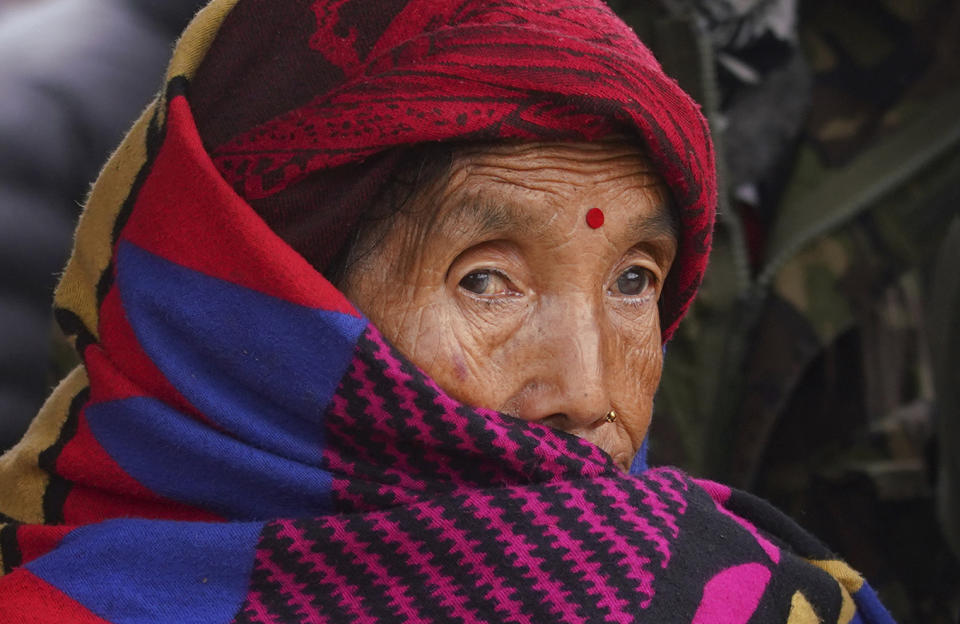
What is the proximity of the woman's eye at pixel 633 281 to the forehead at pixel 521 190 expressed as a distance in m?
0.16

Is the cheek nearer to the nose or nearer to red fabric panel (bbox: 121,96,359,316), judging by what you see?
the nose

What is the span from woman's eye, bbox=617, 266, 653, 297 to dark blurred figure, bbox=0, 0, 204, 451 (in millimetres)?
1946

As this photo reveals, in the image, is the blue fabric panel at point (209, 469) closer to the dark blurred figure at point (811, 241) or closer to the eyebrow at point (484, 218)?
the eyebrow at point (484, 218)

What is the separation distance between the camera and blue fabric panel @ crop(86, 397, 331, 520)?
69.7 inches

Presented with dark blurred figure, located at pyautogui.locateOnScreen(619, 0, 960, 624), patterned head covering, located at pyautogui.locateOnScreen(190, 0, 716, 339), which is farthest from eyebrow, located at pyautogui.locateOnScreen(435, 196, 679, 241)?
dark blurred figure, located at pyautogui.locateOnScreen(619, 0, 960, 624)

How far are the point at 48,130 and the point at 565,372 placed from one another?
7.85 feet

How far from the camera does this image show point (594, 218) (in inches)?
73.9

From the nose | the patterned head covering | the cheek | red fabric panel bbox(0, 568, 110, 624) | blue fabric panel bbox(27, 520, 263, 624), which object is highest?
the patterned head covering

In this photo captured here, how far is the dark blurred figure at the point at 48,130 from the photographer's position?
138 inches

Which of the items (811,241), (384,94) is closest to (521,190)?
(384,94)

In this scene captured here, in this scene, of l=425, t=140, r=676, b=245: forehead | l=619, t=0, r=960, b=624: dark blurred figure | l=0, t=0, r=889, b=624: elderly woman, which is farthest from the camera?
l=619, t=0, r=960, b=624: dark blurred figure

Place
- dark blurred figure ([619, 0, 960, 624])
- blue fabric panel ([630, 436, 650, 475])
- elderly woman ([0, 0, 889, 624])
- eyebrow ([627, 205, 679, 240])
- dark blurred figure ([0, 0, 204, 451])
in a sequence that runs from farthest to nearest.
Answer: dark blurred figure ([619, 0, 960, 624]) → dark blurred figure ([0, 0, 204, 451]) → blue fabric panel ([630, 436, 650, 475]) → eyebrow ([627, 205, 679, 240]) → elderly woman ([0, 0, 889, 624])

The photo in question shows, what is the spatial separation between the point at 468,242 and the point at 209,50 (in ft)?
1.80

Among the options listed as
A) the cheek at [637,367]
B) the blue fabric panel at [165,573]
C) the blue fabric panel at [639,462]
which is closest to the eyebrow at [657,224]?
the cheek at [637,367]
